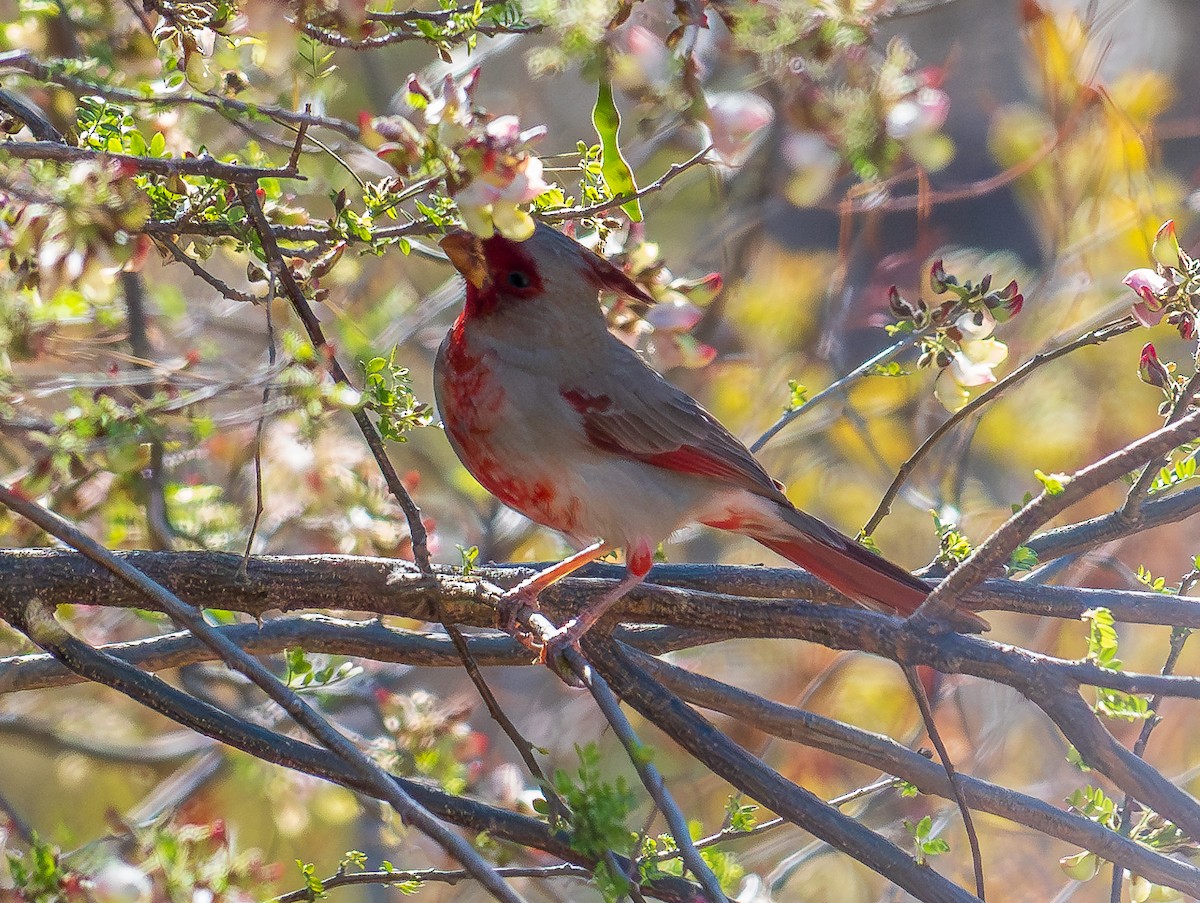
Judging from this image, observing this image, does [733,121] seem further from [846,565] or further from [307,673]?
[307,673]

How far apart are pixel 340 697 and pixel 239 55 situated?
2390 millimetres

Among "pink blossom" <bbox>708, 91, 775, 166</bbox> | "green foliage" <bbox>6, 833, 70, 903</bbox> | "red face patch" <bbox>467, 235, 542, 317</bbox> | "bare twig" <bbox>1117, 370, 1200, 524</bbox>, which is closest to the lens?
"green foliage" <bbox>6, 833, 70, 903</bbox>

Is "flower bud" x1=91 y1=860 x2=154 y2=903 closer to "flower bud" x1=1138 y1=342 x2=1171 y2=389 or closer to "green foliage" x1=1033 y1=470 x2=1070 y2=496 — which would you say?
"green foliage" x1=1033 y1=470 x2=1070 y2=496

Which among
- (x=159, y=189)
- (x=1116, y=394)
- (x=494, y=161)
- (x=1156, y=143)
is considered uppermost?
(x=1156, y=143)

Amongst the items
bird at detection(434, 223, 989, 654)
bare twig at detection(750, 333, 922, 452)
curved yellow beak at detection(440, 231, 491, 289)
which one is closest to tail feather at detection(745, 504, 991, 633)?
bird at detection(434, 223, 989, 654)

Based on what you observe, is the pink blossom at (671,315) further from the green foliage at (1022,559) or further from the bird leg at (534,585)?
the green foliage at (1022,559)

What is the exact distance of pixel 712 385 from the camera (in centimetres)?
527

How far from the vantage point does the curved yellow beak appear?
246 centimetres

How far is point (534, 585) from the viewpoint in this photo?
2.66 metres

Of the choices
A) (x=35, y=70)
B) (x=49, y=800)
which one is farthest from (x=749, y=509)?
(x=49, y=800)

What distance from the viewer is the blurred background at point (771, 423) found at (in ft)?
11.4

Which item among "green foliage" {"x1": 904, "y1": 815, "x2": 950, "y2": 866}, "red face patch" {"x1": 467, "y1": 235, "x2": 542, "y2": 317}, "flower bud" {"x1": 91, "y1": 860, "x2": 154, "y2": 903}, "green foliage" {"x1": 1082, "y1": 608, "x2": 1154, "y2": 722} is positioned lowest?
"flower bud" {"x1": 91, "y1": 860, "x2": 154, "y2": 903}

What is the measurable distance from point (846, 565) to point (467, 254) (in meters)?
1.14

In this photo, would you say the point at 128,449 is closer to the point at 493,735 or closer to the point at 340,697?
the point at 340,697
